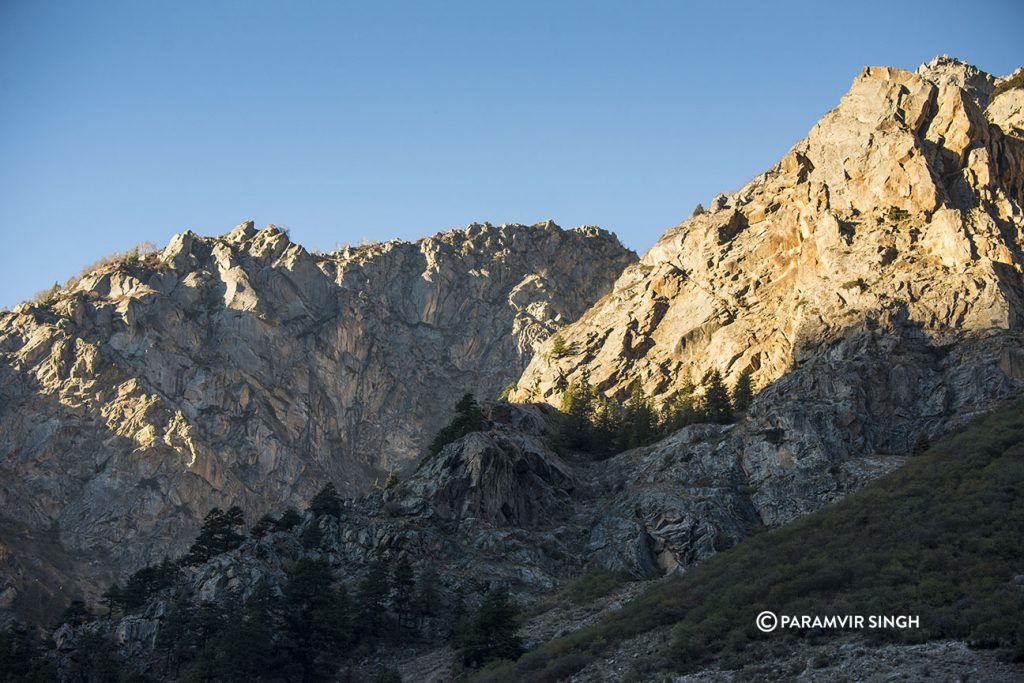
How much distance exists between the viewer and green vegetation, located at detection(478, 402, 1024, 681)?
34.6 meters

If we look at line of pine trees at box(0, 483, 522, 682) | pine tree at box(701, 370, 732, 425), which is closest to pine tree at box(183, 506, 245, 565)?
line of pine trees at box(0, 483, 522, 682)

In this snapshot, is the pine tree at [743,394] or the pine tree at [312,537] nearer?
the pine tree at [312,537]

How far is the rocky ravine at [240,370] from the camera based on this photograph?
105 m

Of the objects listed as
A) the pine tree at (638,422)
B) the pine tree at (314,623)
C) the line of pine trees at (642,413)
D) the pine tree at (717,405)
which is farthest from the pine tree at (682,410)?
the pine tree at (314,623)

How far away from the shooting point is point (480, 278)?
487 ft

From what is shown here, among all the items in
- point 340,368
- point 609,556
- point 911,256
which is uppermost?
point 340,368

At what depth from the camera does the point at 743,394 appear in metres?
82.1

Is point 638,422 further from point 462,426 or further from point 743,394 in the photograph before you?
point 462,426

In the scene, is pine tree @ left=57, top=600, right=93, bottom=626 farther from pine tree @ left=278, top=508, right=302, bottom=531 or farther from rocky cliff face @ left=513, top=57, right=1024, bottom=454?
rocky cliff face @ left=513, top=57, right=1024, bottom=454

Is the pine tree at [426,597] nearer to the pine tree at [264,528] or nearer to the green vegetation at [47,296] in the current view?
the pine tree at [264,528]

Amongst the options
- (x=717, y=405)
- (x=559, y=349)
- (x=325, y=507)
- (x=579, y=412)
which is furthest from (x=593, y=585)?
(x=559, y=349)

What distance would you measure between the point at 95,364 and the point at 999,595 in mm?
105683

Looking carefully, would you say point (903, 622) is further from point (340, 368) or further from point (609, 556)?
point (340, 368)

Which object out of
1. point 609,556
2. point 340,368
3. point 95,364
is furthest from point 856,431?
point 95,364
